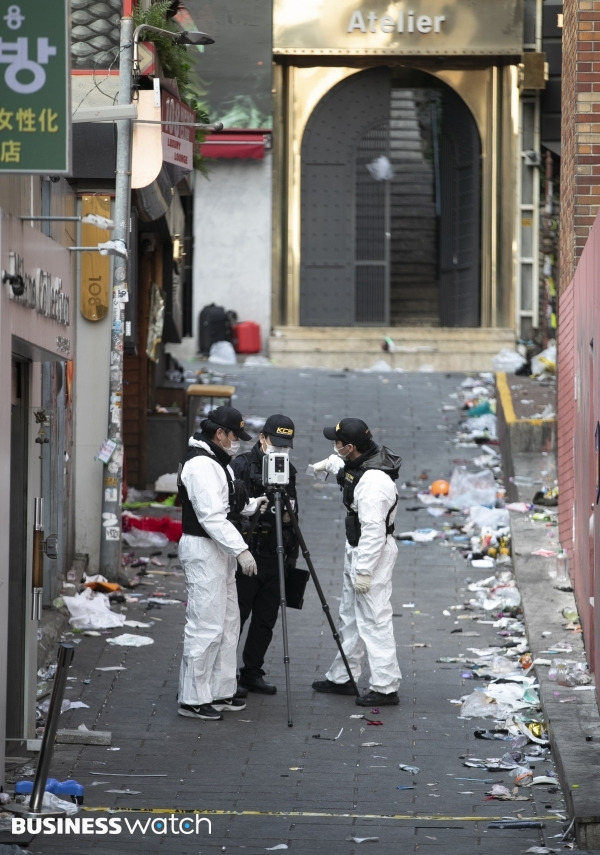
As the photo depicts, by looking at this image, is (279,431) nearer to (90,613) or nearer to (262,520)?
(262,520)

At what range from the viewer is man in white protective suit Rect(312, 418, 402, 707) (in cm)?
983

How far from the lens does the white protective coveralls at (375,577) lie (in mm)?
9812

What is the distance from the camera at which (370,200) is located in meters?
25.7

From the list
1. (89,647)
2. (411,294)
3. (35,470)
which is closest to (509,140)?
(411,294)

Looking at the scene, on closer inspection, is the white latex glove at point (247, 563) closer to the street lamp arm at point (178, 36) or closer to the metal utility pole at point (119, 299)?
the metal utility pole at point (119, 299)

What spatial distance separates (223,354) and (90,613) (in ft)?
41.5

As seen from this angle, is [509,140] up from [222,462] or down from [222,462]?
up

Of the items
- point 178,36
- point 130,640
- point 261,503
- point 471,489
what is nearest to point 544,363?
point 471,489

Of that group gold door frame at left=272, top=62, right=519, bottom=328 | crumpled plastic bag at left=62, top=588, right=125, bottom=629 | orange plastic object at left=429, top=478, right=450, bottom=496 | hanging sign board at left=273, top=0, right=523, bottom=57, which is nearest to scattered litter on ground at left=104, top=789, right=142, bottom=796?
crumpled plastic bag at left=62, top=588, right=125, bottom=629

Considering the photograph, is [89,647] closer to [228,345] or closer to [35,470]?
[35,470]

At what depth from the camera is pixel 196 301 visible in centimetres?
2514

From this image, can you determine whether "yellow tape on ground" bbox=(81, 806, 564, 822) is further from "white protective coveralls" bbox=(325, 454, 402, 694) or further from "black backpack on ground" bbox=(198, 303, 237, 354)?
"black backpack on ground" bbox=(198, 303, 237, 354)

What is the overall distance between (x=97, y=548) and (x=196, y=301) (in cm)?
1212

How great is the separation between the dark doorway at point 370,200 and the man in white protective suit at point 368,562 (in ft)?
51.5
